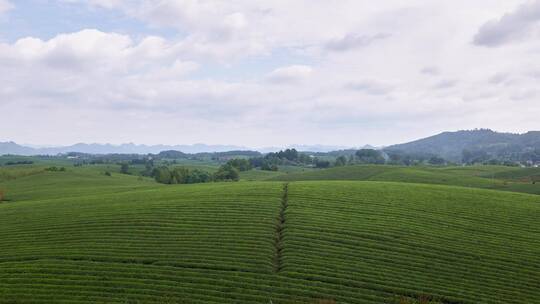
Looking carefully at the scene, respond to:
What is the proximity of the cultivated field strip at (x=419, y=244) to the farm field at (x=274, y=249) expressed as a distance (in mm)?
125

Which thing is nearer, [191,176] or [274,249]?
[274,249]

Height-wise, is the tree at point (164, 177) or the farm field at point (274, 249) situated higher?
the tree at point (164, 177)

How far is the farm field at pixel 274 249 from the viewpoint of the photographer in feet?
100

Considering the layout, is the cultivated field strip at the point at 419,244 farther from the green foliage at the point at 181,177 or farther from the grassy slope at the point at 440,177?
the green foliage at the point at 181,177

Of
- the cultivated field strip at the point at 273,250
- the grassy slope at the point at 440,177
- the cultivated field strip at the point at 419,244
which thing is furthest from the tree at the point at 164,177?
the cultivated field strip at the point at 419,244

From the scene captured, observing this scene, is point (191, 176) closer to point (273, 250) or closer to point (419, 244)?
point (273, 250)

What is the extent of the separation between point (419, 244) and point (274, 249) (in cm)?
1261

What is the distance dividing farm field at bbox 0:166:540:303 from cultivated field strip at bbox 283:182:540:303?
0.41 ft

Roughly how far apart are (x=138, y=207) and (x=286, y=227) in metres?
18.8

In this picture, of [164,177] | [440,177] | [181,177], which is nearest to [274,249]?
[440,177]

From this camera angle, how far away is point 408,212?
49.2 m

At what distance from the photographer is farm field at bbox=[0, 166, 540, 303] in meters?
30.5

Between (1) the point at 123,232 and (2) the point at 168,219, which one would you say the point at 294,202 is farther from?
(1) the point at 123,232

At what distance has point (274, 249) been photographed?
3719 cm
